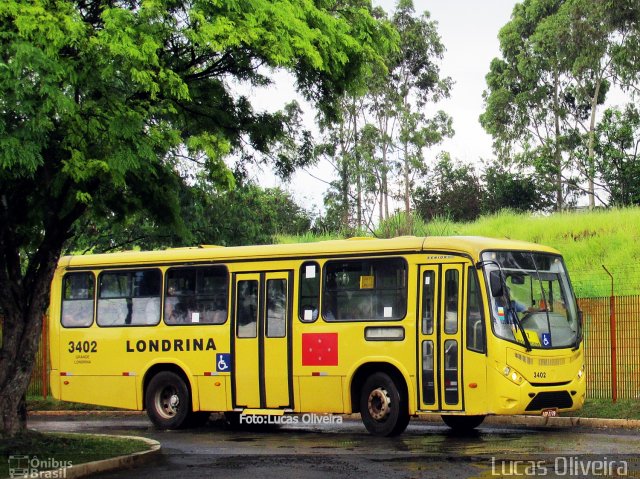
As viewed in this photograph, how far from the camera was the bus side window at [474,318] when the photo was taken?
16.8 m

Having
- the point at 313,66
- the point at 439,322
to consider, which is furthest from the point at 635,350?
the point at 313,66

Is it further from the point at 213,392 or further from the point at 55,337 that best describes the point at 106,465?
the point at 55,337

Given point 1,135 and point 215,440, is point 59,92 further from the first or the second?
point 215,440

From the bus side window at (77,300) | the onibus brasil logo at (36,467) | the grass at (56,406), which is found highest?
the bus side window at (77,300)

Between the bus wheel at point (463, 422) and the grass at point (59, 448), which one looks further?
the bus wheel at point (463, 422)

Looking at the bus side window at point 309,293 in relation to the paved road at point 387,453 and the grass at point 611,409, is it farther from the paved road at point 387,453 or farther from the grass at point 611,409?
the grass at point 611,409

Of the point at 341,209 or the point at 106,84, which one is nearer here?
the point at 106,84

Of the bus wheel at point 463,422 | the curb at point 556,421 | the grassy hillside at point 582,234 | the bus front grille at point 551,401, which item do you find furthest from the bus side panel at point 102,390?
the grassy hillside at point 582,234

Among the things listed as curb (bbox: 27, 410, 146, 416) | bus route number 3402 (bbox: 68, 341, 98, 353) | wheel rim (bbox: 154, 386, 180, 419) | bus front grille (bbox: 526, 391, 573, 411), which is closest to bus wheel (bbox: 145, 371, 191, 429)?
wheel rim (bbox: 154, 386, 180, 419)

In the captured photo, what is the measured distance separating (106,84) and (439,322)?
263 inches

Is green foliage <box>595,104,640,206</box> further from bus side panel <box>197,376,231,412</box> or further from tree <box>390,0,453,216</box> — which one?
bus side panel <box>197,376,231,412</box>

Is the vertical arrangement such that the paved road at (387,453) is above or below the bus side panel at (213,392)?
below

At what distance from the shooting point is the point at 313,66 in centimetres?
1462

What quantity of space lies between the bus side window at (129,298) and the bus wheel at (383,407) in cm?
452
